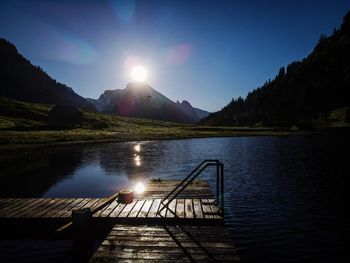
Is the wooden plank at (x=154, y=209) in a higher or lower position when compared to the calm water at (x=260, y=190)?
higher

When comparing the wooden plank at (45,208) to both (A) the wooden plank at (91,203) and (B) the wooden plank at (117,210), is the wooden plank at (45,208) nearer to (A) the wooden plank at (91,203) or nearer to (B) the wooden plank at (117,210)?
(A) the wooden plank at (91,203)

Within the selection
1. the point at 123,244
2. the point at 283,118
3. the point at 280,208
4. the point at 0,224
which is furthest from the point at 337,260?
the point at 283,118

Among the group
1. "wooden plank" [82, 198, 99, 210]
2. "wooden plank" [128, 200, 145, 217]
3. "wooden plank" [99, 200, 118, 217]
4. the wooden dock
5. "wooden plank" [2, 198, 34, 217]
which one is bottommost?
"wooden plank" [2, 198, 34, 217]

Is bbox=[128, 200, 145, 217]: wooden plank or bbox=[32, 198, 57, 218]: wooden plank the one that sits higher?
bbox=[128, 200, 145, 217]: wooden plank

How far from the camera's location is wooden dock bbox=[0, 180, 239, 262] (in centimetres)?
1115

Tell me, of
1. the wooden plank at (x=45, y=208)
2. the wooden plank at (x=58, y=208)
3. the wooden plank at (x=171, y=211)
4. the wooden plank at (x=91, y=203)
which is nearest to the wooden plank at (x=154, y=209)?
the wooden plank at (x=171, y=211)

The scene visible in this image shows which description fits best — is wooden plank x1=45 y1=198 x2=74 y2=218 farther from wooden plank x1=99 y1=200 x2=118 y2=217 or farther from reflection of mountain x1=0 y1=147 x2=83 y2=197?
reflection of mountain x1=0 y1=147 x2=83 y2=197

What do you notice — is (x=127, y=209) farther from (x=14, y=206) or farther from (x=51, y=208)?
(x=14, y=206)

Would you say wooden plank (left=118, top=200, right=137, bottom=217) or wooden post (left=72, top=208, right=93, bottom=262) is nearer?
wooden post (left=72, top=208, right=93, bottom=262)

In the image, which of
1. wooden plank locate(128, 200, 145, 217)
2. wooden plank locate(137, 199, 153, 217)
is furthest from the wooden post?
wooden plank locate(137, 199, 153, 217)

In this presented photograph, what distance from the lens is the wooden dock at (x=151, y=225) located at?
1115cm

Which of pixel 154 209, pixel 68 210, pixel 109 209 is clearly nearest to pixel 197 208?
pixel 154 209

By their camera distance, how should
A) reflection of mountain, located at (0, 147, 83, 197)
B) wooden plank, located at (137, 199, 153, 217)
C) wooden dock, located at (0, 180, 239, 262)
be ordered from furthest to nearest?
reflection of mountain, located at (0, 147, 83, 197)
wooden plank, located at (137, 199, 153, 217)
wooden dock, located at (0, 180, 239, 262)

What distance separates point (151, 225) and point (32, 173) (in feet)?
104
